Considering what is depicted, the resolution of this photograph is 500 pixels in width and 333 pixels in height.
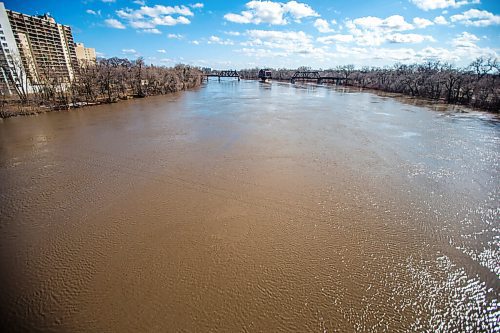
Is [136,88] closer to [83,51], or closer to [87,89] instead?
[87,89]

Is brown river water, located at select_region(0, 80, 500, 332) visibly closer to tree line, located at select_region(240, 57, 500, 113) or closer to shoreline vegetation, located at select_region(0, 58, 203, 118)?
shoreline vegetation, located at select_region(0, 58, 203, 118)

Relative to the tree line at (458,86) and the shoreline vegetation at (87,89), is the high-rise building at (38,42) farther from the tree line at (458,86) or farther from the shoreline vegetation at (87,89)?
the tree line at (458,86)

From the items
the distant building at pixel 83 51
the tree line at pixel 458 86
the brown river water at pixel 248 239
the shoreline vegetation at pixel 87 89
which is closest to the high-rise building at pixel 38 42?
the shoreline vegetation at pixel 87 89

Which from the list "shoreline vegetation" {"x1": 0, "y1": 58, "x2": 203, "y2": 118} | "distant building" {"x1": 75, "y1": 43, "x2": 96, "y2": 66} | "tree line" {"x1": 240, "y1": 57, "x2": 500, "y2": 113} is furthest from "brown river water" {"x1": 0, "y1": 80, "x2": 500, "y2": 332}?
"distant building" {"x1": 75, "y1": 43, "x2": 96, "y2": 66}

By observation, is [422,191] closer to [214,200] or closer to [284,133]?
[214,200]

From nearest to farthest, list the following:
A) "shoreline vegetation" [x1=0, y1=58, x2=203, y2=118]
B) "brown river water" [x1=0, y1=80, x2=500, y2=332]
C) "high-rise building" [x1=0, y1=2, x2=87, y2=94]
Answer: "brown river water" [x1=0, y1=80, x2=500, y2=332], "shoreline vegetation" [x1=0, y1=58, x2=203, y2=118], "high-rise building" [x1=0, y1=2, x2=87, y2=94]

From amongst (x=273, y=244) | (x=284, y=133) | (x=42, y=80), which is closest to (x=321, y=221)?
(x=273, y=244)
